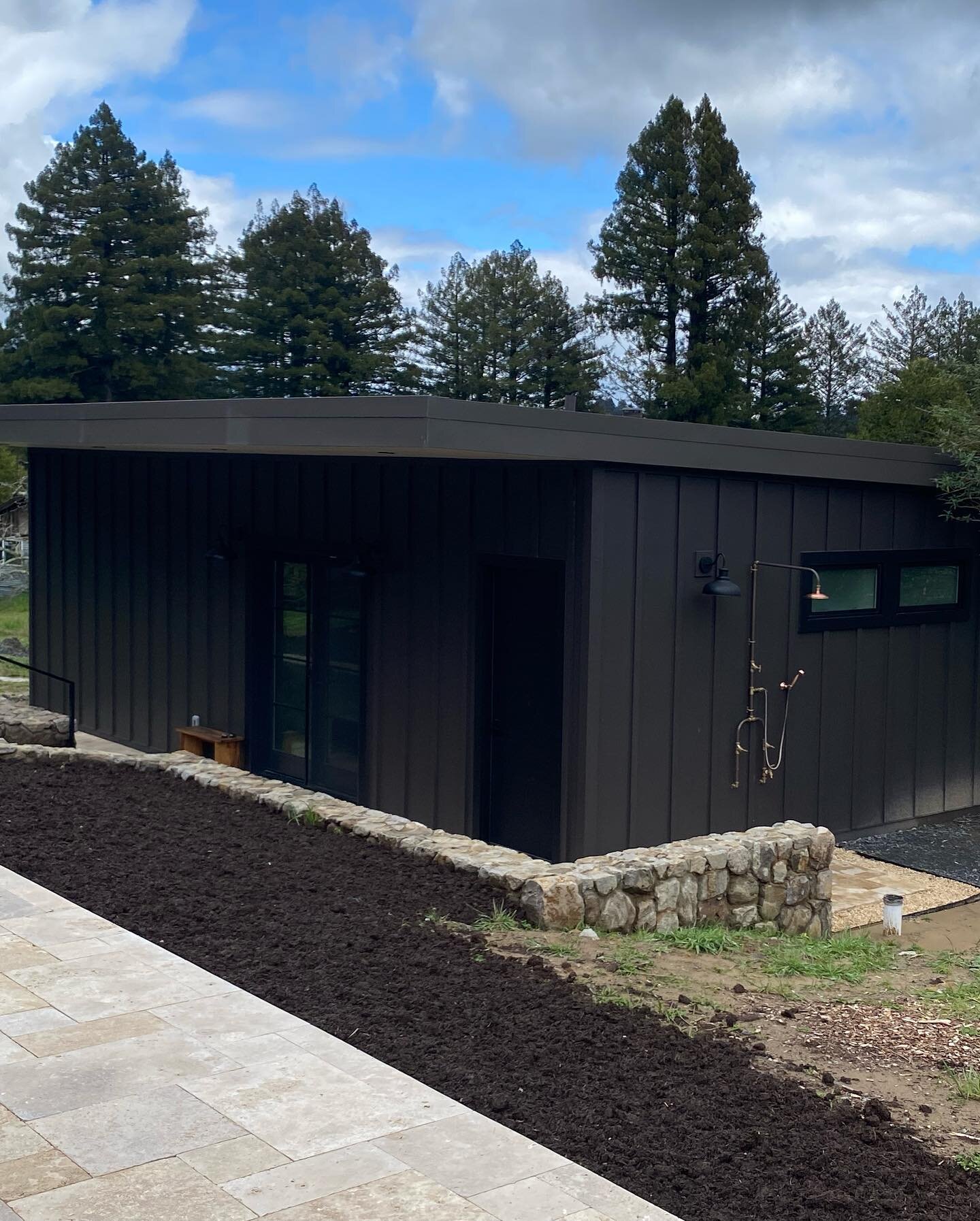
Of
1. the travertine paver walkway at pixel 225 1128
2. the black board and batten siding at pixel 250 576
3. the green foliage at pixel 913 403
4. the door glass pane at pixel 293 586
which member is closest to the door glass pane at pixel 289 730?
the black board and batten siding at pixel 250 576

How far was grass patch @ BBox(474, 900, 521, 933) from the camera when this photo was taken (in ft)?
17.5

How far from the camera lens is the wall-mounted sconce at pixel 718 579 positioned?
7.57 metres

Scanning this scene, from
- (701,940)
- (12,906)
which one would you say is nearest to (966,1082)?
(701,940)

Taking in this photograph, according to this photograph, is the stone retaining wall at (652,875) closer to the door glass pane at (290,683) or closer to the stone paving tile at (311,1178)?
the door glass pane at (290,683)

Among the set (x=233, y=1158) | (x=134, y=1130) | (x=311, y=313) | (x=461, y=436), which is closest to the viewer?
(x=233, y=1158)

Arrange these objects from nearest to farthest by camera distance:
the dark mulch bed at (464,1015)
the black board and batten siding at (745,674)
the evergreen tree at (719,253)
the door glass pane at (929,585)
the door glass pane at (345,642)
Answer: the dark mulch bed at (464,1015)
the black board and batten siding at (745,674)
the door glass pane at (345,642)
the door glass pane at (929,585)
the evergreen tree at (719,253)

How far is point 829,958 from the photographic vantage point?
5.67 meters

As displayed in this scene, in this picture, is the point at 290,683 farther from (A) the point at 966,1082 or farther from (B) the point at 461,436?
(A) the point at 966,1082

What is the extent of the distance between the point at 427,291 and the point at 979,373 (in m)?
37.7

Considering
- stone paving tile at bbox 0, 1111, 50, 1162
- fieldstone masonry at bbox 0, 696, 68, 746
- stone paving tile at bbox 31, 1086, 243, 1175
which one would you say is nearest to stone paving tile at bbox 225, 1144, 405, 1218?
stone paving tile at bbox 31, 1086, 243, 1175

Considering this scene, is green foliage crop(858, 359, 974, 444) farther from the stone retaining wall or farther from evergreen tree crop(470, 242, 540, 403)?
evergreen tree crop(470, 242, 540, 403)

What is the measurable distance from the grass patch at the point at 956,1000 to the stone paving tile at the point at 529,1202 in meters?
2.41

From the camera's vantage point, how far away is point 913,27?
25.9 m

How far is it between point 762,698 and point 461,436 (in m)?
3.07
